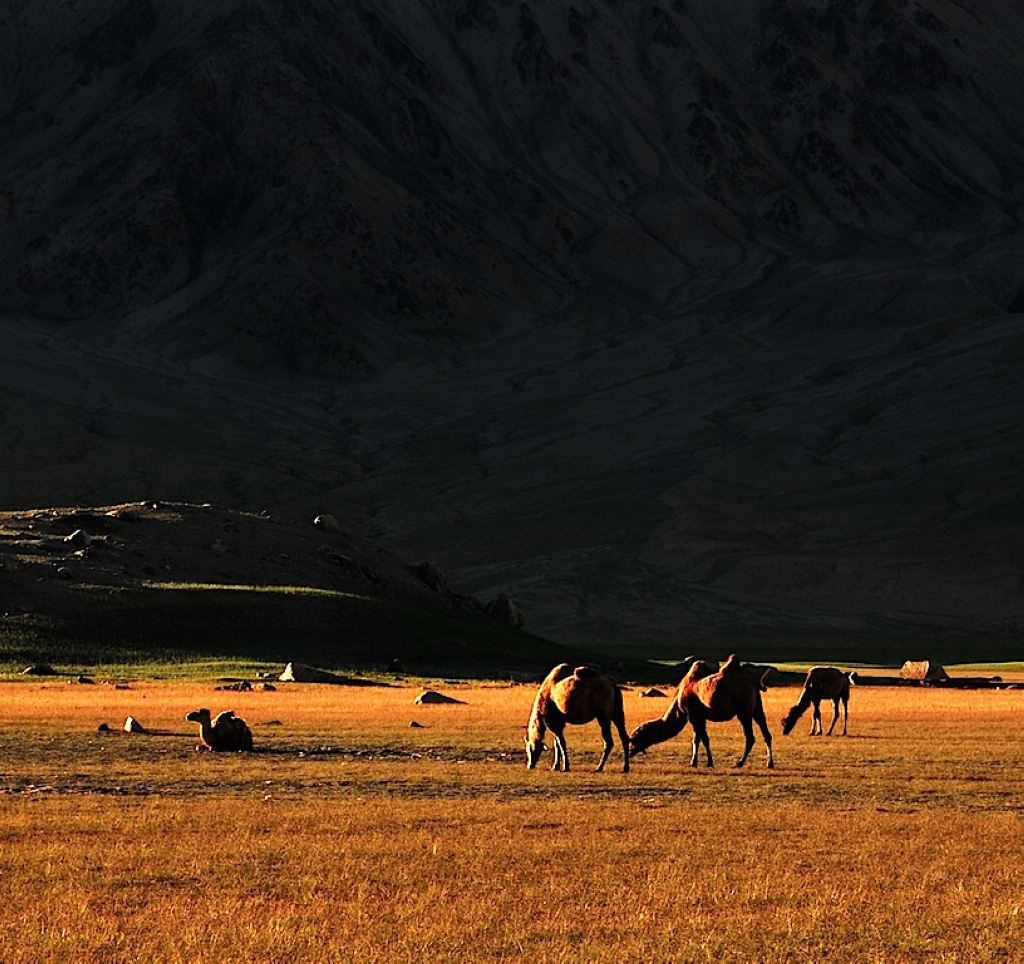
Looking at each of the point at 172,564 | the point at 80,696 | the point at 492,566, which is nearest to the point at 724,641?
the point at 492,566

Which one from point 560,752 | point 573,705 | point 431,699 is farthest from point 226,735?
point 431,699

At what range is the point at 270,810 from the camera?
920 inches

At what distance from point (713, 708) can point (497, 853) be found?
1060 centimetres

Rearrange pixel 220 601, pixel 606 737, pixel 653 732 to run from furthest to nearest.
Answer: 1. pixel 220 601
2. pixel 653 732
3. pixel 606 737

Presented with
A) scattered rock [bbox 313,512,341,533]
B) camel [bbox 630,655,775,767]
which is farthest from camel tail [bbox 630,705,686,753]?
Answer: scattered rock [bbox 313,512,341,533]

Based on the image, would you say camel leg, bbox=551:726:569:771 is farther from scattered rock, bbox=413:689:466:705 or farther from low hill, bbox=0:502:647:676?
low hill, bbox=0:502:647:676

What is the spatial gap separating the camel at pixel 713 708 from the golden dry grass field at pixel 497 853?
2.21 ft

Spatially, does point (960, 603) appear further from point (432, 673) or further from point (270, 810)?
point (270, 810)

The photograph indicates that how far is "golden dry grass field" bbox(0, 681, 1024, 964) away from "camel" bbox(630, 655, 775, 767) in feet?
2.21

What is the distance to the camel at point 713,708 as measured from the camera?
29.5m

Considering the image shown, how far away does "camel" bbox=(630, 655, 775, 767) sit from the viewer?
2947 cm

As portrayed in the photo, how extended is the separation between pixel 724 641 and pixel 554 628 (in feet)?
61.5

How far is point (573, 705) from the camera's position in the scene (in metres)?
28.5

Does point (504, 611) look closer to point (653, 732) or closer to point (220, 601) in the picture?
point (220, 601)
